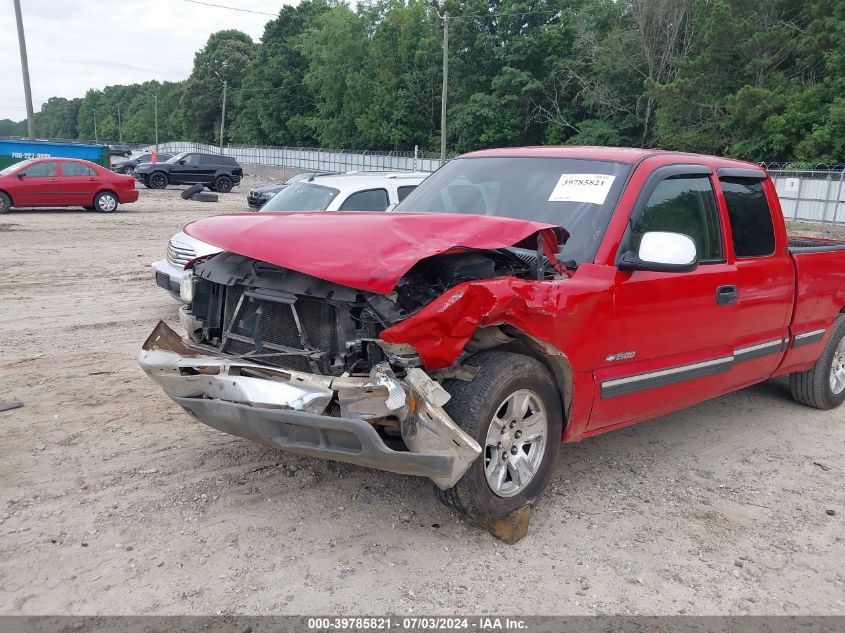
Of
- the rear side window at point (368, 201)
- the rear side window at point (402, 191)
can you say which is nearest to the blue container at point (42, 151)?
the rear side window at point (402, 191)

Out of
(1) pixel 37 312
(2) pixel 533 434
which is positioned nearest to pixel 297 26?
(1) pixel 37 312

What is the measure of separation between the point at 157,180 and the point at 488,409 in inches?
1311

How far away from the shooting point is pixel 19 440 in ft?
15.2

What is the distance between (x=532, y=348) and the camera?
12.2 feet

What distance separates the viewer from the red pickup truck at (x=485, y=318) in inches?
129

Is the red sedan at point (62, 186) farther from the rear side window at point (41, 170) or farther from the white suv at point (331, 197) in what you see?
the white suv at point (331, 197)

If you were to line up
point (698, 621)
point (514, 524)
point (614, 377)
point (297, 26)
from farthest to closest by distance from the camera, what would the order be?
point (297, 26)
point (614, 377)
point (514, 524)
point (698, 621)

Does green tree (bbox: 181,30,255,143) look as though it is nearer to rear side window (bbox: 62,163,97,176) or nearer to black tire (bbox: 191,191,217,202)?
black tire (bbox: 191,191,217,202)

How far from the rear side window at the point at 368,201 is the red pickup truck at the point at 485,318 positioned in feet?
13.4

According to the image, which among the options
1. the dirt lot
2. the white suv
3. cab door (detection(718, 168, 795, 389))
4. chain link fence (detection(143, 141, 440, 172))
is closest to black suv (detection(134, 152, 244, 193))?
chain link fence (detection(143, 141, 440, 172))

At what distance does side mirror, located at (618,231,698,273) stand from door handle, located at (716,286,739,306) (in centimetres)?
74

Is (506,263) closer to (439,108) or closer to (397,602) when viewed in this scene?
(397,602)

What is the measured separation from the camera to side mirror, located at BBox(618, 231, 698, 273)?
3.84 meters

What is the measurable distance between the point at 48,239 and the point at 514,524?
47.3 feet
